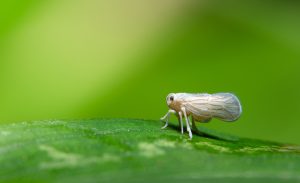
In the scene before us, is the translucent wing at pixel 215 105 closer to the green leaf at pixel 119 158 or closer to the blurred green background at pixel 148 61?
the green leaf at pixel 119 158

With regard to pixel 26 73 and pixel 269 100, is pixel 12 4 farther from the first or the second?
pixel 269 100

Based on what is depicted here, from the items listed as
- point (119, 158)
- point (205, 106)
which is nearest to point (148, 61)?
point (205, 106)

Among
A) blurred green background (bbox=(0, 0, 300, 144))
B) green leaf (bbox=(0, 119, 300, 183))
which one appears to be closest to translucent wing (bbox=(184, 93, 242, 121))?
green leaf (bbox=(0, 119, 300, 183))

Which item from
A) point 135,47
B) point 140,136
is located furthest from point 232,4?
point 140,136

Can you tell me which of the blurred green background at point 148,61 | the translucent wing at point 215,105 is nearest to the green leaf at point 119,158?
the translucent wing at point 215,105

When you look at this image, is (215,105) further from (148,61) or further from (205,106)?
(148,61)

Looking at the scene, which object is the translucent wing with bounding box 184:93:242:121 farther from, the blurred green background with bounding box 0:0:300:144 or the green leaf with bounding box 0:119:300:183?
the blurred green background with bounding box 0:0:300:144

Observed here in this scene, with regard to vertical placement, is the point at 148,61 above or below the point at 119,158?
above
